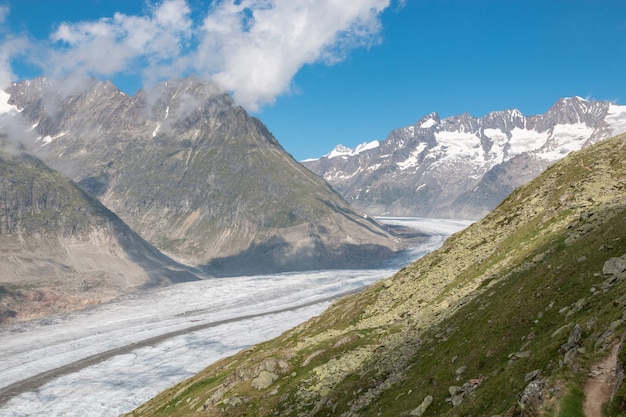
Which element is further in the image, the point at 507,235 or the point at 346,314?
the point at 346,314

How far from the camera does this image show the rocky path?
15.0 m

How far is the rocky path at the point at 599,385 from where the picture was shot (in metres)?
15.0

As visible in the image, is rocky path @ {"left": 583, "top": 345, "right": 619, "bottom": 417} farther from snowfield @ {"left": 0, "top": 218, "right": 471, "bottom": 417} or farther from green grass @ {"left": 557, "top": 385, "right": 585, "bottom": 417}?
snowfield @ {"left": 0, "top": 218, "right": 471, "bottom": 417}

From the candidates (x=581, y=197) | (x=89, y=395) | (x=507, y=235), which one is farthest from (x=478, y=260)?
(x=89, y=395)

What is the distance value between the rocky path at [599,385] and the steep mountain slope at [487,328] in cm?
24

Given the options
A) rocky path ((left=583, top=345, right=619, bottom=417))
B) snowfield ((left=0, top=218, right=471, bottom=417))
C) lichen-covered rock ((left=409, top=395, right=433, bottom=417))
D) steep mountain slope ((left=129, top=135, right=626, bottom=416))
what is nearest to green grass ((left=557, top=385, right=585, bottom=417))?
steep mountain slope ((left=129, top=135, right=626, bottom=416))

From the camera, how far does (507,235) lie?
48.5m

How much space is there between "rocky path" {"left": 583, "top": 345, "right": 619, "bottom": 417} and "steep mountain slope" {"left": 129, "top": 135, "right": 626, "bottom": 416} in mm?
238

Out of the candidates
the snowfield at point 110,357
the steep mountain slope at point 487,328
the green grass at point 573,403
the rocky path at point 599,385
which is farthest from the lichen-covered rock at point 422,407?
the snowfield at point 110,357

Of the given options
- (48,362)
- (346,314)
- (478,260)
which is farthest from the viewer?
(48,362)

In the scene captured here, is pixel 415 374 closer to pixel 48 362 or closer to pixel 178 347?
pixel 178 347

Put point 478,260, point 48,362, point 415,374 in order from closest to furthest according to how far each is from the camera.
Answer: point 415,374, point 478,260, point 48,362

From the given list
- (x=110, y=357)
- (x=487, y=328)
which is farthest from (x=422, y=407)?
(x=110, y=357)

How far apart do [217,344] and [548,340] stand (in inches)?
5329
